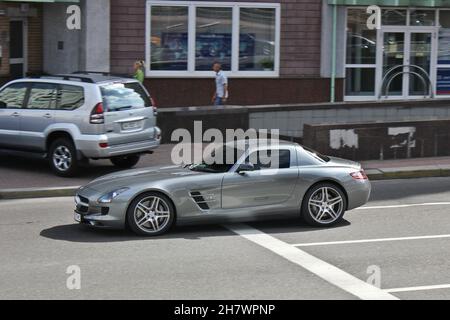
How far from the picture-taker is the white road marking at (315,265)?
28.3ft

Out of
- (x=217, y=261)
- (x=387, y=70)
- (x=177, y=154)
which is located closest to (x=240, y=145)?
(x=217, y=261)

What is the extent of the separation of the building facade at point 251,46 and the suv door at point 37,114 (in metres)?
7.19

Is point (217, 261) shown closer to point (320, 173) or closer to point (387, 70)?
point (320, 173)

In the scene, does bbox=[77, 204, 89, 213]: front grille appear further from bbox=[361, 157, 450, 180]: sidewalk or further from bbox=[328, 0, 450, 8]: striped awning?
bbox=[328, 0, 450, 8]: striped awning

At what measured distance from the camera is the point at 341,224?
12336 millimetres

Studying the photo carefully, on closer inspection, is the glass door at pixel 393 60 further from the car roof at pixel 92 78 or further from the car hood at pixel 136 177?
the car hood at pixel 136 177

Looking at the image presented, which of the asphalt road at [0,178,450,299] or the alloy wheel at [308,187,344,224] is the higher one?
the alloy wheel at [308,187,344,224]

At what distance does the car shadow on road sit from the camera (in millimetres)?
11297

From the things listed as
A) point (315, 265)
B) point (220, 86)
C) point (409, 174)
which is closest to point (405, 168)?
point (409, 174)

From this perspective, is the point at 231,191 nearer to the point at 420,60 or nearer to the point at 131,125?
the point at 131,125

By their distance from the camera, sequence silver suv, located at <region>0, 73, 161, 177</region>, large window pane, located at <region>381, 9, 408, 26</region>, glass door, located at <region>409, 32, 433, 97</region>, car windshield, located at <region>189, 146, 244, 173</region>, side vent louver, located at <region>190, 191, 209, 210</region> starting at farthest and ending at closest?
glass door, located at <region>409, 32, 433, 97</region> → large window pane, located at <region>381, 9, 408, 26</region> → silver suv, located at <region>0, 73, 161, 177</region> → car windshield, located at <region>189, 146, 244, 173</region> → side vent louver, located at <region>190, 191, 209, 210</region>

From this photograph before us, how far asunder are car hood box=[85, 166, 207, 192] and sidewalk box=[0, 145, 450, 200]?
310cm

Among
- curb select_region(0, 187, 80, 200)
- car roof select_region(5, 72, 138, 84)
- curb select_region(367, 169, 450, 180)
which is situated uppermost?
car roof select_region(5, 72, 138, 84)

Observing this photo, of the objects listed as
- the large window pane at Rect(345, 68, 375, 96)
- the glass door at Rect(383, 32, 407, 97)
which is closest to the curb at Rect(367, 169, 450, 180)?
the large window pane at Rect(345, 68, 375, 96)
